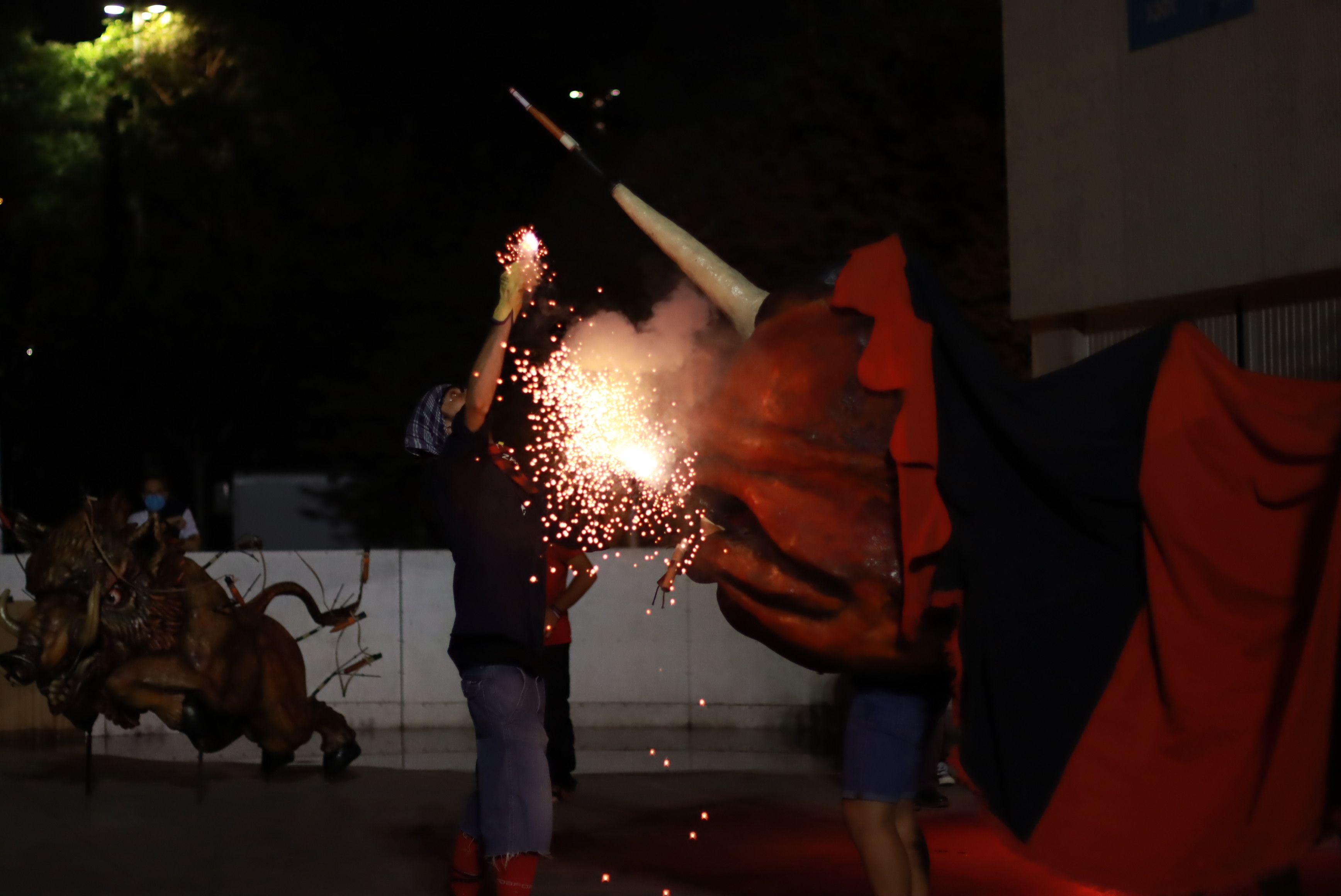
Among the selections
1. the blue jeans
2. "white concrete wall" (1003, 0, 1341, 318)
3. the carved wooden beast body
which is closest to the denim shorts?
the blue jeans

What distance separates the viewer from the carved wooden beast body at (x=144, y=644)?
9.12m

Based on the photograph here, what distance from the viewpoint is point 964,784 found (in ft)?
14.4

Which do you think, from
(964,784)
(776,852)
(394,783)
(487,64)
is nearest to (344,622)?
(394,783)

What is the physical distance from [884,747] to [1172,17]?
21.4ft

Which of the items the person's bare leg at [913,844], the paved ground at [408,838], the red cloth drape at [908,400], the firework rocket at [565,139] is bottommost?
the paved ground at [408,838]

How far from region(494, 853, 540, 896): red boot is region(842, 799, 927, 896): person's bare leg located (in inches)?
54.4

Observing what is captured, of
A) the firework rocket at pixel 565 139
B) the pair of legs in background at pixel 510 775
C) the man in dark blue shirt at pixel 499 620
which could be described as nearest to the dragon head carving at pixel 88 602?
the man in dark blue shirt at pixel 499 620

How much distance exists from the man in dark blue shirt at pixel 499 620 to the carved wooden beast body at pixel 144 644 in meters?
3.96

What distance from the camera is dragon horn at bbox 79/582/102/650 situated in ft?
29.8

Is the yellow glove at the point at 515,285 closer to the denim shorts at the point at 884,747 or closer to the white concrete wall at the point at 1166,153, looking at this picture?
the denim shorts at the point at 884,747

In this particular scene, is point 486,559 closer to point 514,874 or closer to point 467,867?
point 514,874

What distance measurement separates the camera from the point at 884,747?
4660 millimetres

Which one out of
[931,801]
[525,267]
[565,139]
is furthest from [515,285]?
[931,801]

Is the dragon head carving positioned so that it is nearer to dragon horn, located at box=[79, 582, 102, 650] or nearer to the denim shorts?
dragon horn, located at box=[79, 582, 102, 650]
